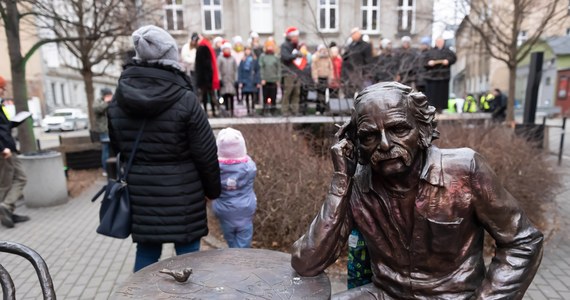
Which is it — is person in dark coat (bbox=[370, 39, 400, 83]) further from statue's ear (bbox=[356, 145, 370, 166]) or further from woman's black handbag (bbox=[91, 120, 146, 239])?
statue's ear (bbox=[356, 145, 370, 166])

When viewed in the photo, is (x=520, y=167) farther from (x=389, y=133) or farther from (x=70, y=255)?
(x=70, y=255)

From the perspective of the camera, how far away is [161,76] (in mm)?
2639

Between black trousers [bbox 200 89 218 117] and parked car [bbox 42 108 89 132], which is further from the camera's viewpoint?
parked car [bbox 42 108 89 132]

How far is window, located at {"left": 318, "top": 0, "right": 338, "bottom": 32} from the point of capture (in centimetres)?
2669

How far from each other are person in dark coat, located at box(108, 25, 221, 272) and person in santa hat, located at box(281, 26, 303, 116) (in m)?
6.05

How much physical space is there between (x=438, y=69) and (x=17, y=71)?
9075 millimetres

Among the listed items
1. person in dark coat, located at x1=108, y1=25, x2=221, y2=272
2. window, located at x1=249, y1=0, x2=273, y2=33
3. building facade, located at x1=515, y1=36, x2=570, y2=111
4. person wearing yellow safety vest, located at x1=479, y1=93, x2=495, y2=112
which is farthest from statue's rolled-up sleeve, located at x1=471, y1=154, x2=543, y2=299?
building facade, located at x1=515, y1=36, x2=570, y2=111

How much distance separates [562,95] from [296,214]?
3173 cm

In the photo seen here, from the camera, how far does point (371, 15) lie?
2692cm

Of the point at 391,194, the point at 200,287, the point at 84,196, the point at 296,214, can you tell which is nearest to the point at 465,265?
the point at 391,194

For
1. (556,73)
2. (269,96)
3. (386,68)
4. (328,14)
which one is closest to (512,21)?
(386,68)

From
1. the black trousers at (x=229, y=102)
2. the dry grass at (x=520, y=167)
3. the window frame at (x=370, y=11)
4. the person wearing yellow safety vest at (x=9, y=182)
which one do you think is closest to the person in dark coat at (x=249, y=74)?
the black trousers at (x=229, y=102)

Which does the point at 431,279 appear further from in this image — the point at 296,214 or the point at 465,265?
the point at 296,214

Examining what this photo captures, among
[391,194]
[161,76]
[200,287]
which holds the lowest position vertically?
Answer: [200,287]
